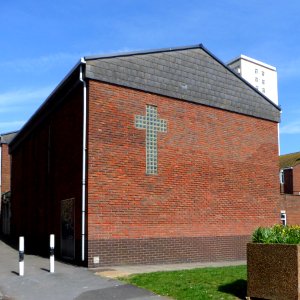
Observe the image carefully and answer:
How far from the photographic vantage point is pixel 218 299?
1003 centimetres

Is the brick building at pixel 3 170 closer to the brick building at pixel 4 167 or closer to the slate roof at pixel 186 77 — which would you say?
the brick building at pixel 4 167

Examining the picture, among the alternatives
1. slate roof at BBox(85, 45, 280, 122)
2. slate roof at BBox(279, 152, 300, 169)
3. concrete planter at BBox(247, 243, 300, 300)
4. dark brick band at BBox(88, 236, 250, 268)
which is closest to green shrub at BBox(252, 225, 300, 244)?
concrete planter at BBox(247, 243, 300, 300)

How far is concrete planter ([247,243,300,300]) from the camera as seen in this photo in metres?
9.47

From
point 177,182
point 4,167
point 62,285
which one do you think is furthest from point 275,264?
point 4,167

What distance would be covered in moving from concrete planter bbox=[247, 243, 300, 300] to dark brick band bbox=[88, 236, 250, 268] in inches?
258

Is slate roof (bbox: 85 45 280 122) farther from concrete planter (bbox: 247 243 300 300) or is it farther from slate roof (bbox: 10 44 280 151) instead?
concrete planter (bbox: 247 243 300 300)

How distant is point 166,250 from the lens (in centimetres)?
1764

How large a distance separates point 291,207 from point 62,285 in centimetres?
2725

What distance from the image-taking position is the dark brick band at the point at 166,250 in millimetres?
15883

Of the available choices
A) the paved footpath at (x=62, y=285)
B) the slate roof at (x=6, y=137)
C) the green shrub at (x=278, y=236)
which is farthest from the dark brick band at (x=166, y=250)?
the slate roof at (x=6, y=137)

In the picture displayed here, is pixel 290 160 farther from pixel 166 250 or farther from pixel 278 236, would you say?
pixel 278 236

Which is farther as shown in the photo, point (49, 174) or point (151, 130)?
point (49, 174)

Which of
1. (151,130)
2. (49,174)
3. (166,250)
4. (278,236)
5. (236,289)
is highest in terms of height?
(151,130)

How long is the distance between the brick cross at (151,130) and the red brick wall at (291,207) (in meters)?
20.5
